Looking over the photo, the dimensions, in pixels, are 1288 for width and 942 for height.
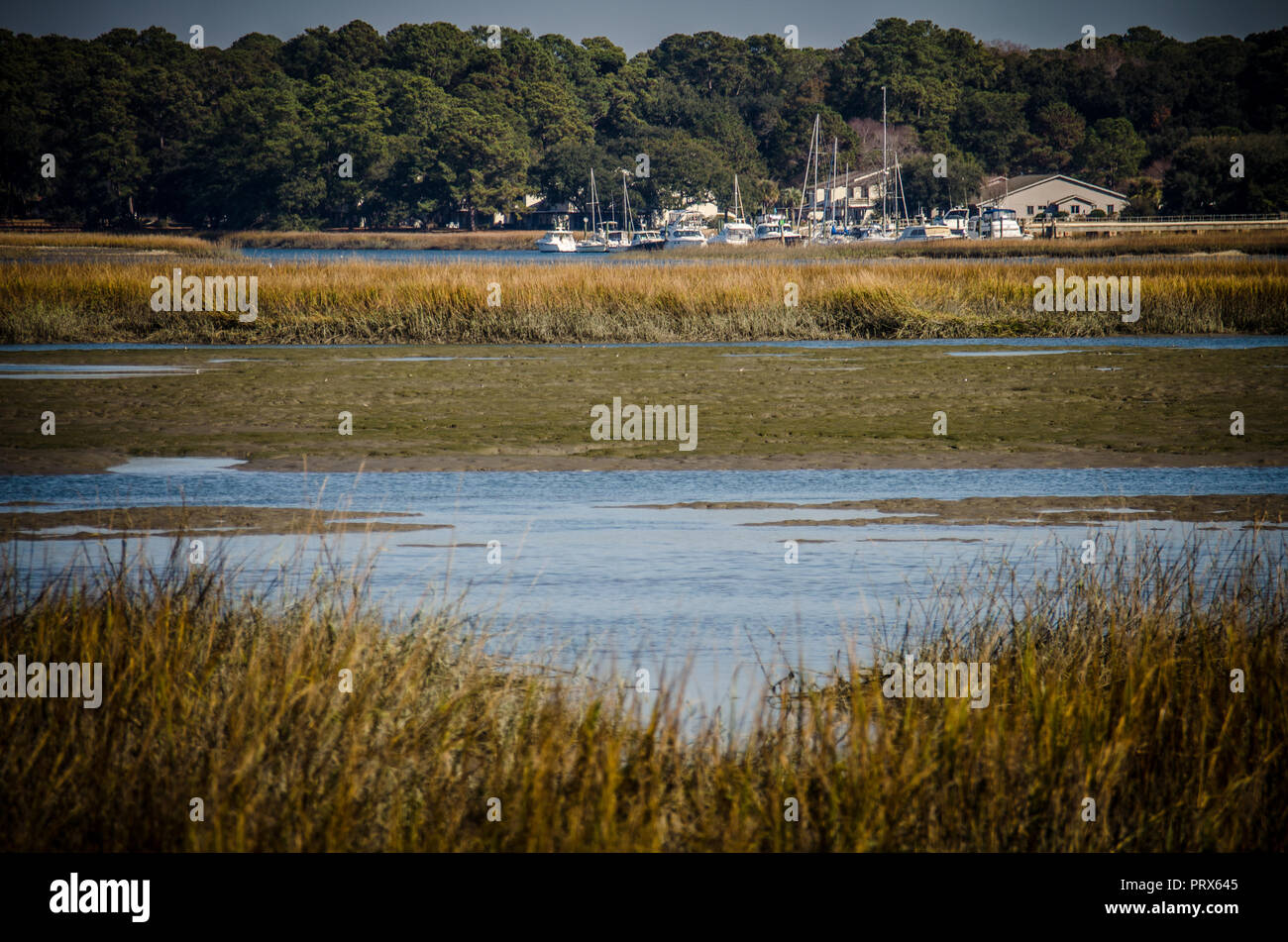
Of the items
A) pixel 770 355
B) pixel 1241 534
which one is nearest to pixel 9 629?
pixel 1241 534

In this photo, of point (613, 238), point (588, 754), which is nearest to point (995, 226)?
point (613, 238)

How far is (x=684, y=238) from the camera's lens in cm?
11231

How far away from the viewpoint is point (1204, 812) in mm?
5227

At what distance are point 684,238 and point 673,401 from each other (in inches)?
3704

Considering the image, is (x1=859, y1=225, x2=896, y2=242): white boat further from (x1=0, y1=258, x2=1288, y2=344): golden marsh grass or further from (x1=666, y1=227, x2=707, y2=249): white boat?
(x1=0, y1=258, x2=1288, y2=344): golden marsh grass

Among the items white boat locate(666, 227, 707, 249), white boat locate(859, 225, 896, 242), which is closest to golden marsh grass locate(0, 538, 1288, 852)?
white boat locate(859, 225, 896, 242)

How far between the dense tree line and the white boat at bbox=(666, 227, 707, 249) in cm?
1591

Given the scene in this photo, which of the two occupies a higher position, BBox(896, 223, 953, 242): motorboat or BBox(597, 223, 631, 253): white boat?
BBox(597, 223, 631, 253): white boat

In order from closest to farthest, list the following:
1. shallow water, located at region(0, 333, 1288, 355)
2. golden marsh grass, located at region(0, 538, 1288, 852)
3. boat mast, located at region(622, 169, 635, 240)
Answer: golden marsh grass, located at region(0, 538, 1288, 852), shallow water, located at region(0, 333, 1288, 355), boat mast, located at region(622, 169, 635, 240)

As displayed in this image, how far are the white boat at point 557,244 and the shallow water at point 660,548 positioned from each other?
100m

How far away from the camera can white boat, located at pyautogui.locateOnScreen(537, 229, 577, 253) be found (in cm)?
11406

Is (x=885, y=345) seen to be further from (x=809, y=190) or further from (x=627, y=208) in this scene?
(x=809, y=190)

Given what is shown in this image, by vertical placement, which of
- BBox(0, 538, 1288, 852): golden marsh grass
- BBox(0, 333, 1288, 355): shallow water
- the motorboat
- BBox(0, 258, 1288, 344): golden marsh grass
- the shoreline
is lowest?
BBox(0, 538, 1288, 852): golden marsh grass
